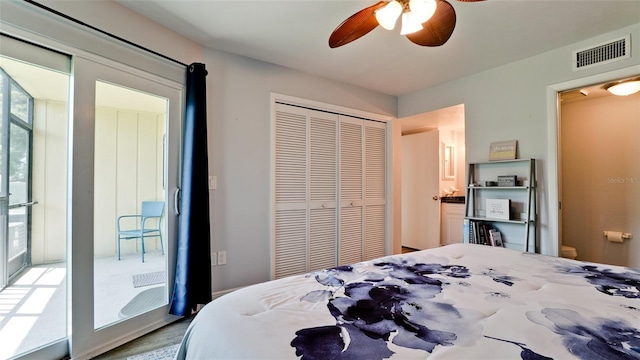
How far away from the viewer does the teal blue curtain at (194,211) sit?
7.33ft

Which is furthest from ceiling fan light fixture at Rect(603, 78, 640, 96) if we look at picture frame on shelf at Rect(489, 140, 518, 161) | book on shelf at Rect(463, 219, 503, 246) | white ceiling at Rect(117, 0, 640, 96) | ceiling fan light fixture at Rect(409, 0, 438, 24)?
ceiling fan light fixture at Rect(409, 0, 438, 24)

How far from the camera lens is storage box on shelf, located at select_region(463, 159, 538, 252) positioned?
8.80 ft

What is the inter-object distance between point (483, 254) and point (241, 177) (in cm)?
210

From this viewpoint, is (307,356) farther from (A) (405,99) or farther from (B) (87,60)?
(A) (405,99)

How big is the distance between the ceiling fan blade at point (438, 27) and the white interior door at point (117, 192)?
1932mm

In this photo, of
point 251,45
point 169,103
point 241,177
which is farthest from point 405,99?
point 169,103

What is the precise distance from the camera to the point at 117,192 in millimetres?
2145

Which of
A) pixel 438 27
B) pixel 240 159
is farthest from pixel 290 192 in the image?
pixel 438 27

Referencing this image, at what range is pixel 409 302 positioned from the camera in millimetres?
1055

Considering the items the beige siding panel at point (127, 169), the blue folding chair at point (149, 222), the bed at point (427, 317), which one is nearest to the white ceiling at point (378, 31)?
the beige siding panel at point (127, 169)

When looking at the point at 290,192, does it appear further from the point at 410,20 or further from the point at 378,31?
the point at 410,20

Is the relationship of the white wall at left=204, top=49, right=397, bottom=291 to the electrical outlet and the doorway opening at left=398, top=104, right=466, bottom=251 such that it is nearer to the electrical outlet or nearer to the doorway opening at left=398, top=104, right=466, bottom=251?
the electrical outlet

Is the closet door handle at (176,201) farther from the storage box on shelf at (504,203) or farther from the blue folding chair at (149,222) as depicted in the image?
the storage box on shelf at (504,203)

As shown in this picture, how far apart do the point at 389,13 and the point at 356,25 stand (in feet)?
0.77
